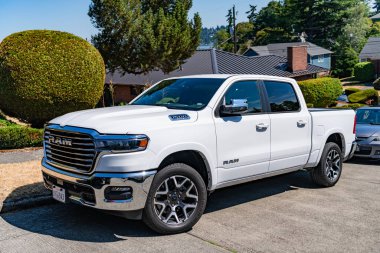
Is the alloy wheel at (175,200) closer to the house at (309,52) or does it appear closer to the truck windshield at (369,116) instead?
the truck windshield at (369,116)

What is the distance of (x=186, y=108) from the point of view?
5461mm

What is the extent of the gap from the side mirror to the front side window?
0.86 ft

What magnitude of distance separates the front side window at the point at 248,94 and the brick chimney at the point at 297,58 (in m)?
29.3

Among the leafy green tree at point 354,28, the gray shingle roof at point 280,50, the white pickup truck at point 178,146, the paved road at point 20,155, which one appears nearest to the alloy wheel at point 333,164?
the white pickup truck at point 178,146

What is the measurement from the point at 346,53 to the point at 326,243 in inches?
2318

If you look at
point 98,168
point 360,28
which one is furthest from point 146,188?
point 360,28

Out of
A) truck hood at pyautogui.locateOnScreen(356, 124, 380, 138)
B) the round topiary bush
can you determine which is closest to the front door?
truck hood at pyautogui.locateOnScreen(356, 124, 380, 138)

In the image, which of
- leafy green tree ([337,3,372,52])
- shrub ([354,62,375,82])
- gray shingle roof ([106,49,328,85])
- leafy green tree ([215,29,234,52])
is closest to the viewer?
gray shingle roof ([106,49,328,85])

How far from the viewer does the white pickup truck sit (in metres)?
4.52

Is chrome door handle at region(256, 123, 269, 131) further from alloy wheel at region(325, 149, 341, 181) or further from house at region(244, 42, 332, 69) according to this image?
house at region(244, 42, 332, 69)

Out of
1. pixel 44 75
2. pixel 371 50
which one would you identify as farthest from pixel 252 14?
pixel 44 75

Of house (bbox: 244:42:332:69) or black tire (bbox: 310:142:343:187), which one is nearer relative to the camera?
black tire (bbox: 310:142:343:187)

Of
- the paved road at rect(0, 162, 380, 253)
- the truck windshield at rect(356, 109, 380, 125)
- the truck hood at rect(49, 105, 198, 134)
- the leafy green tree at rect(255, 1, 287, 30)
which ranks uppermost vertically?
the leafy green tree at rect(255, 1, 287, 30)

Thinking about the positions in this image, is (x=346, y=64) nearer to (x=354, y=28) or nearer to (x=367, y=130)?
(x=354, y=28)
